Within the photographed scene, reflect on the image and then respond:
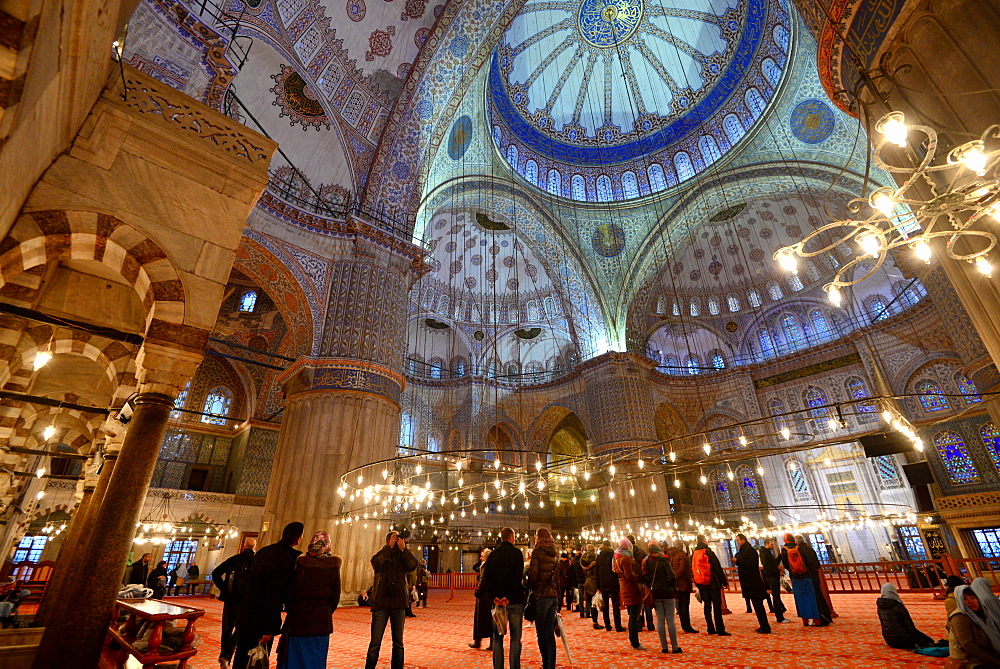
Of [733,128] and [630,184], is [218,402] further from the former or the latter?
[733,128]

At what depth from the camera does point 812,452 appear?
17.9 metres

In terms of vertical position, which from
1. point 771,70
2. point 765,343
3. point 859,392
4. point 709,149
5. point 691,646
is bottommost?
point 691,646

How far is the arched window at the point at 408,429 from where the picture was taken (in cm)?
1820

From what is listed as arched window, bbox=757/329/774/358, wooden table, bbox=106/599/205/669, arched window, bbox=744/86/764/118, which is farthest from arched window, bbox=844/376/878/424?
wooden table, bbox=106/599/205/669

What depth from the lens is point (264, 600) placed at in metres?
2.98

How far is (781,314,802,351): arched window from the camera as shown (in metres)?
19.1

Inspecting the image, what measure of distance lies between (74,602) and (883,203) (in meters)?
6.55

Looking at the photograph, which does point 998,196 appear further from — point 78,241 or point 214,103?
point 214,103

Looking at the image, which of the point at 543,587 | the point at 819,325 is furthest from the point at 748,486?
the point at 543,587

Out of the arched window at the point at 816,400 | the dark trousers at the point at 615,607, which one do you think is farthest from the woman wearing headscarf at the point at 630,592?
the arched window at the point at 816,400

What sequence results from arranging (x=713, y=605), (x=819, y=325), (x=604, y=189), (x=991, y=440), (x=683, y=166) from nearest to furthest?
(x=713, y=605) < (x=991, y=440) < (x=683, y=166) < (x=819, y=325) < (x=604, y=189)

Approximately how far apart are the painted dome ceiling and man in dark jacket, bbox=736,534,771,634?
1483 centimetres

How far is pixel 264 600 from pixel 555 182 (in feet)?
59.2

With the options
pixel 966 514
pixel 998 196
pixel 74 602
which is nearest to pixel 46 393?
pixel 74 602
